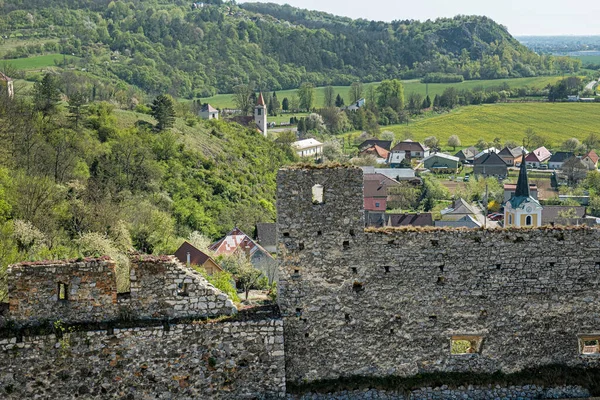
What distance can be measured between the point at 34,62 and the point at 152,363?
582 feet

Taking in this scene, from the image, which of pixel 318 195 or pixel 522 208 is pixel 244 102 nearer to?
pixel 522 208

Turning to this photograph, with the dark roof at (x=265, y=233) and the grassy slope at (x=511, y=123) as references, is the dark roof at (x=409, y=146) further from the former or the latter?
the dark roof at (x=265, y=233)

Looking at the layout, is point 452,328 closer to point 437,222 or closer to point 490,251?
point 490,251

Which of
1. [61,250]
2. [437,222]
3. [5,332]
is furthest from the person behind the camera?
[437,222]

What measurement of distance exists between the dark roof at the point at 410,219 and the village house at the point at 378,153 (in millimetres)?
57281

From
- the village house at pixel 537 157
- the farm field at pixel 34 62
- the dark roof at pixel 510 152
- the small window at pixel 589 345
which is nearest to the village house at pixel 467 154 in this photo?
the dark roof at pixel 510 152

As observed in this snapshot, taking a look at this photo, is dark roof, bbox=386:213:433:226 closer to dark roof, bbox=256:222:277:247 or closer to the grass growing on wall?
dark roof, bbox=256:222:277:247

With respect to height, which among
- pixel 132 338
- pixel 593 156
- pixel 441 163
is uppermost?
pixel 132 338

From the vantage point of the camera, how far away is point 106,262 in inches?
616

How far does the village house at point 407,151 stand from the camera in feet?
492

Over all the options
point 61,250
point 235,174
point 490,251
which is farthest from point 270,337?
point 235,174

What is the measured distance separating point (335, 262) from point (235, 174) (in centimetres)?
7783

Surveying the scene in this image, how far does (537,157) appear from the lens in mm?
144875

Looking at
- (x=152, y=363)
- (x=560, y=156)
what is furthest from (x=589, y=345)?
(x=560, y=156)
